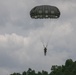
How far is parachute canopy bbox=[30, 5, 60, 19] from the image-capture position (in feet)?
506

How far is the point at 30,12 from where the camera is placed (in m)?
157

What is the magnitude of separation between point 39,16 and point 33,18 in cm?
170

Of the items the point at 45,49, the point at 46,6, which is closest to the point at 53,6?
the point at 46,6

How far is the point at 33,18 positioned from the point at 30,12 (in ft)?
8.76

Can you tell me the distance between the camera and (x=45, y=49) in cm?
15338

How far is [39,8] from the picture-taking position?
155 meters

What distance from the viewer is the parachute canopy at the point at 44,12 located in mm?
154250

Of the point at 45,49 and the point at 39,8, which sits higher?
the point at 39,8

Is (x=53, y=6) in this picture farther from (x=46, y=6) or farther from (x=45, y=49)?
(x=45, y=49)

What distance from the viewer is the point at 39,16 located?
15425cm

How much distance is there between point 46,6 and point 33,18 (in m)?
4.67

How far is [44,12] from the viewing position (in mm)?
154250

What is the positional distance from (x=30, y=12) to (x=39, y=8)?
2.90 m

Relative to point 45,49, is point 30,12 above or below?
above
